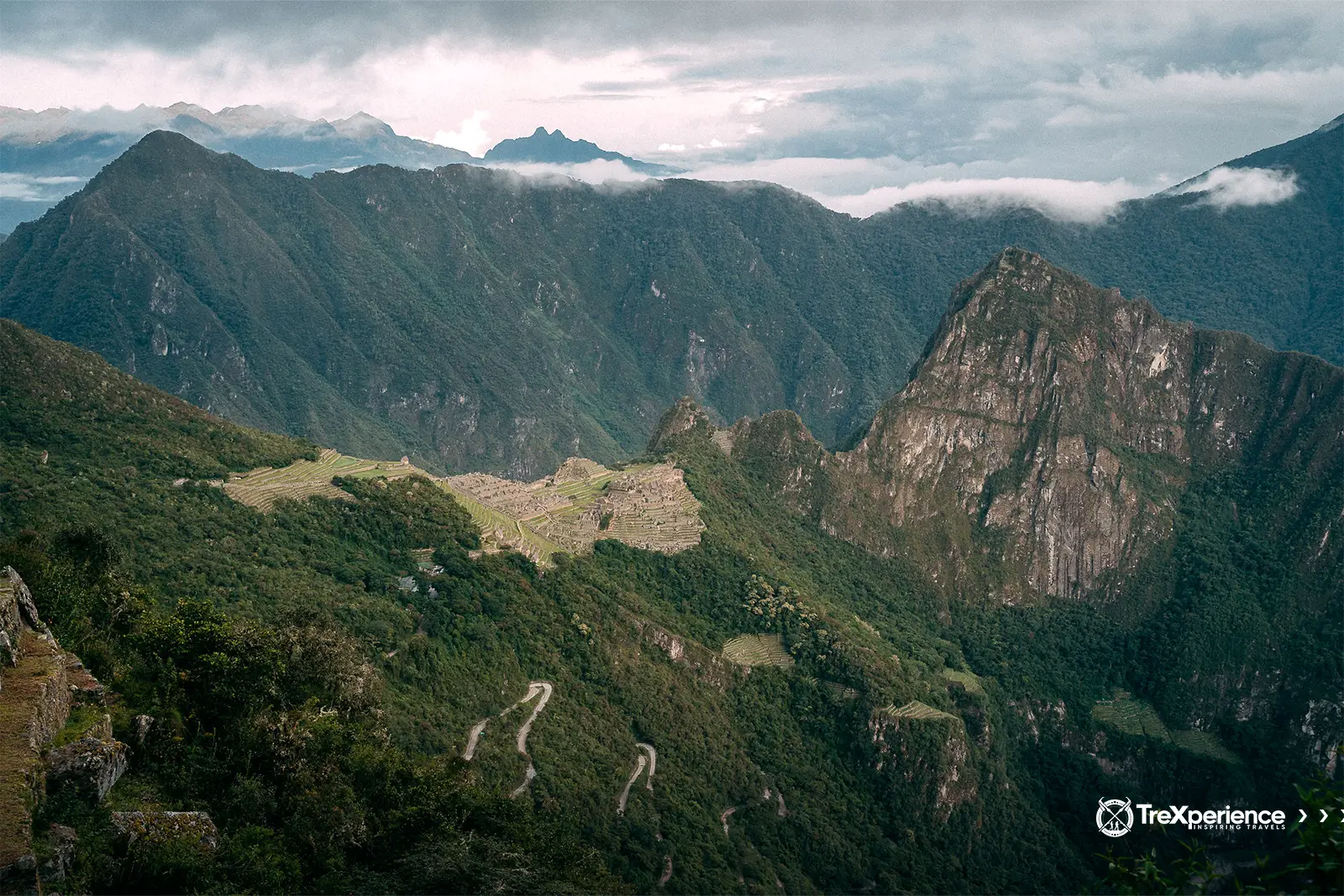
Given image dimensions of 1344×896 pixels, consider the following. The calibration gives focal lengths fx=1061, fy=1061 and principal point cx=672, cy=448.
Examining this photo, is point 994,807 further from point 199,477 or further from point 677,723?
point 199,477

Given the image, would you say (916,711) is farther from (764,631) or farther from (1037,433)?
(1037,433)

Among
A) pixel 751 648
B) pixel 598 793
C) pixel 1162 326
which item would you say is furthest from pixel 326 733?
pixel 1162 326

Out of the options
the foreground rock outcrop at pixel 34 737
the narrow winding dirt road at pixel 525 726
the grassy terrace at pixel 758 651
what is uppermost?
the foreground rock outcrop at pixel 34 737

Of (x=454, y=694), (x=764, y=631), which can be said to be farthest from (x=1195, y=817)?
(x=454, y=694)

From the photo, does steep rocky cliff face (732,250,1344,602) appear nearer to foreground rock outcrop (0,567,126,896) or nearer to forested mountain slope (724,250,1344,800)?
forested mountain slope (724,250,1344,800)

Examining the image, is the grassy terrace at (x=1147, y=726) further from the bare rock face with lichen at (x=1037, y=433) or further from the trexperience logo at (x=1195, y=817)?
the bare rock face with lichen at (x=1037, y=433)

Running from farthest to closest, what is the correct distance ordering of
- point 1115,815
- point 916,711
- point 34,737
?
1. point 1115,815
2. point 916,711
3. point 34,737

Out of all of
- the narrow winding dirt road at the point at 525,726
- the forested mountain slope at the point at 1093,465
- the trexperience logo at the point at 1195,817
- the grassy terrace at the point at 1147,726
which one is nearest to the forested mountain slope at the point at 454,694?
the narrow winding dirt road at the point at 525,726

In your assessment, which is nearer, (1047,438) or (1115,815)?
(1115,815)
